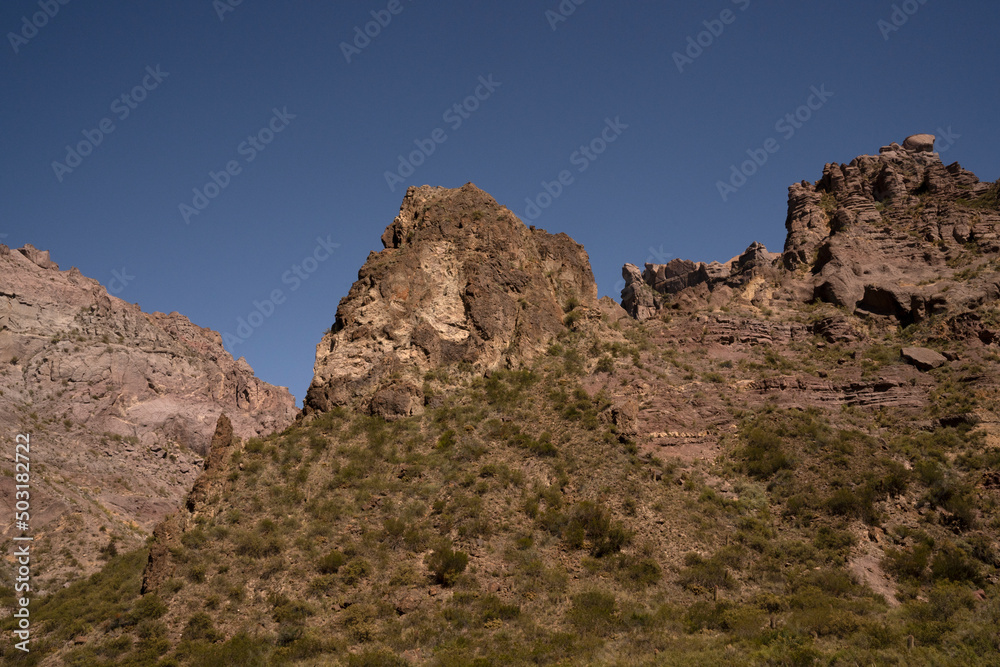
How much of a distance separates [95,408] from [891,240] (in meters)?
80.6

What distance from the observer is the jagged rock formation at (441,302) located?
3991 cm

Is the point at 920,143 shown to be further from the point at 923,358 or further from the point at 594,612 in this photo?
the point at 594,612

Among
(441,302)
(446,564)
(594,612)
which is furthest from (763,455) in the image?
(441,302)

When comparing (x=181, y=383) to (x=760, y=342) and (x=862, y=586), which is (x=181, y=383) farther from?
(x=862, y=586)

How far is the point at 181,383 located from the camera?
91062 mm

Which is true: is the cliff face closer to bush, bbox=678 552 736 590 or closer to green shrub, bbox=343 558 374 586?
bush, bbox=678 552 736 590

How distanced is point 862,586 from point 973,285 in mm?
28390

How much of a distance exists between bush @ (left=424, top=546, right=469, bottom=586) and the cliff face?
30.2 meters

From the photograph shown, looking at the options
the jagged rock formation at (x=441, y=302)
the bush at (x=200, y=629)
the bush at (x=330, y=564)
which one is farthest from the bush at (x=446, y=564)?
the jagged rock formation at (x=441, y=302)

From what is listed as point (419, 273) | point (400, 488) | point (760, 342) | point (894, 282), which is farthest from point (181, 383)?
point (894, 282)

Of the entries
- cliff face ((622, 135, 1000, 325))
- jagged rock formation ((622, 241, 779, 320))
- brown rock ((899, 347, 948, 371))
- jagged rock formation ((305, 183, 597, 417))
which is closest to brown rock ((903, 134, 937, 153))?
cliff face ((622, 135, 1000, 325))

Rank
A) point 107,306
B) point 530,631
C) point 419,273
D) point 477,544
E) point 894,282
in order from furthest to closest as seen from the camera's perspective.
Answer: point 107,306, point 894,282, point 419,273, point 477,544, point 530,631

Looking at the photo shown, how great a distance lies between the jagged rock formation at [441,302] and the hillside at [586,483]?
0.20 meters

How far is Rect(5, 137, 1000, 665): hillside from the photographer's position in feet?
86.4
